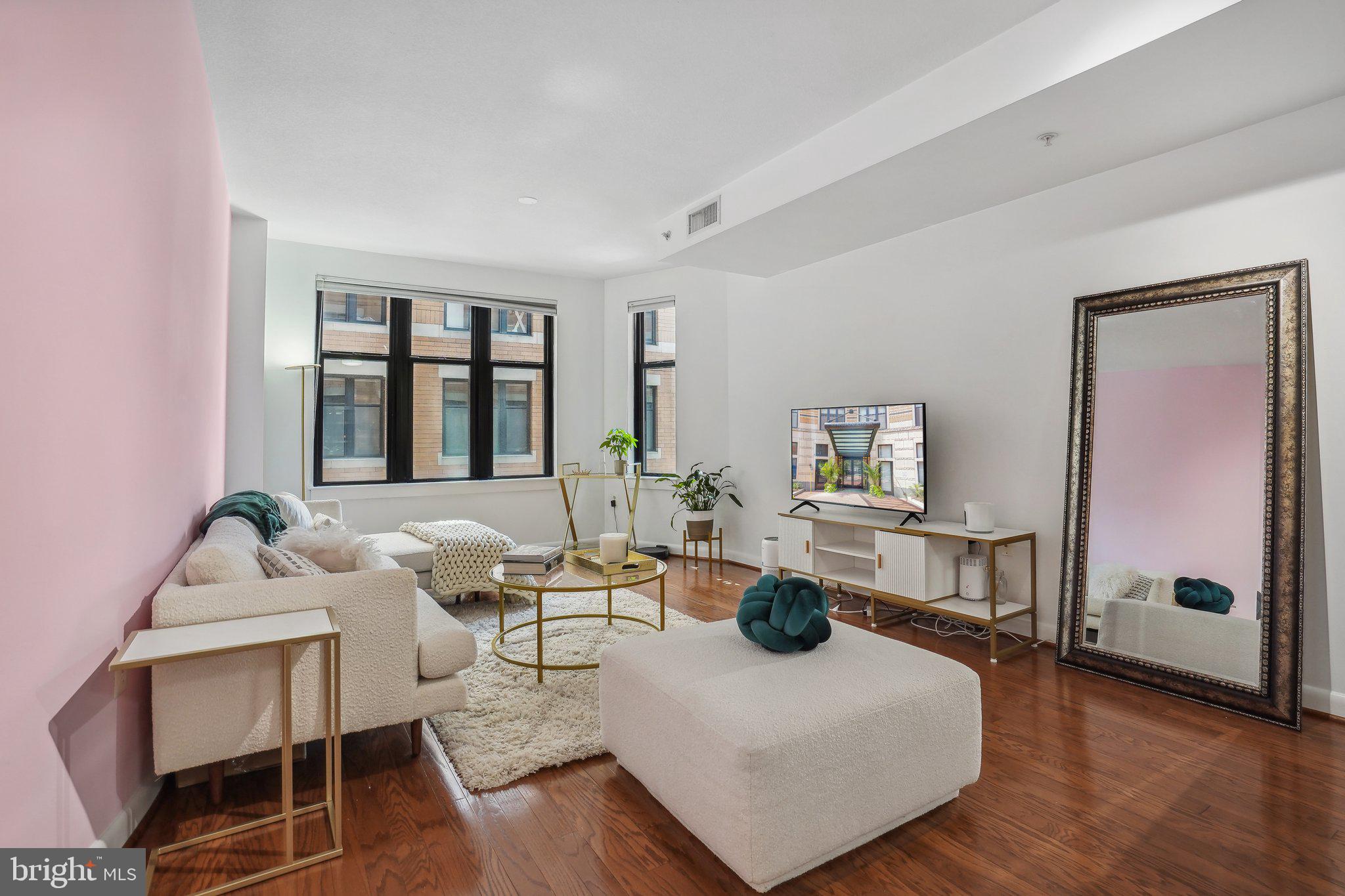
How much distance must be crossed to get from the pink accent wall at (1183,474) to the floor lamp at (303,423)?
494 centimetres

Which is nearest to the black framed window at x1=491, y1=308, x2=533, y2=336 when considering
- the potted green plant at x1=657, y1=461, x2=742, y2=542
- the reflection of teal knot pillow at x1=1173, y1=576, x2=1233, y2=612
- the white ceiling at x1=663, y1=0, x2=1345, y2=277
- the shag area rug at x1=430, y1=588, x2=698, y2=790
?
the potted green plant at x1=657, y1=461, x2=742, y2=542

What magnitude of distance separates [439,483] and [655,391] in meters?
2.09

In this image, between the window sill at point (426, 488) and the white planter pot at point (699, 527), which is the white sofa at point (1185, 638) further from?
the window sill at point (426, 488)

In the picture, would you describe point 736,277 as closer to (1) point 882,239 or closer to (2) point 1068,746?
(1) point 882,239

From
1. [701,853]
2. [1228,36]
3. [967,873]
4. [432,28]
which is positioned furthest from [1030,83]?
[701,853]

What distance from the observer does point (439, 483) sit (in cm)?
559

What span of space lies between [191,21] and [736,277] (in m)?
3.80

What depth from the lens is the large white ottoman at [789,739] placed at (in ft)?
4.91

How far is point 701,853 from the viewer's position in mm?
1690

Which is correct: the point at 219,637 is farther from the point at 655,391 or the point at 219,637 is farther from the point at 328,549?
the point at 655,391

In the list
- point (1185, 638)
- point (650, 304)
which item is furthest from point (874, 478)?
point (650, 304)

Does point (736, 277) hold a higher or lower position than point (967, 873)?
higher

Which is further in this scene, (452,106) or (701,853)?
(452,106)

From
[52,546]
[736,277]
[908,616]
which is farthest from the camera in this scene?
[736,277]
